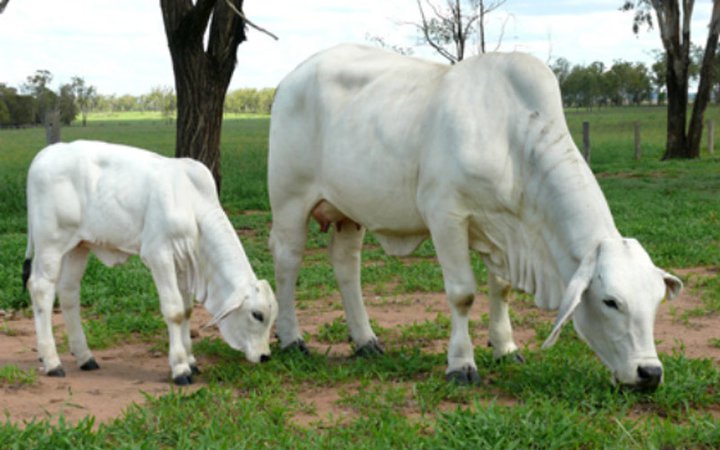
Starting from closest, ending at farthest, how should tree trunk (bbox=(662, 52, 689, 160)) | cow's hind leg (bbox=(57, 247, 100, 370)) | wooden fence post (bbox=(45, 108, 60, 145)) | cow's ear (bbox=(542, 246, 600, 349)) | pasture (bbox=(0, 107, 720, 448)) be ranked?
pasture (bbox=(0, 107, 720, 448)), cow's ear (bbox=(542, 246, 600, 349)), cow's hind leg (bbox=(57, 247, 100, 370)), wooden fence post (bbox=(45, 108, 60, 145)), tree trunk (bbox=(662, 52, 689, 160))

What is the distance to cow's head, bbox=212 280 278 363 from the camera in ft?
17.7

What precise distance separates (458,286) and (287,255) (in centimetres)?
156

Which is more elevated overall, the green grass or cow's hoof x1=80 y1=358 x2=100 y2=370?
the green grass

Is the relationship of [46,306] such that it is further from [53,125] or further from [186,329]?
[53,125]

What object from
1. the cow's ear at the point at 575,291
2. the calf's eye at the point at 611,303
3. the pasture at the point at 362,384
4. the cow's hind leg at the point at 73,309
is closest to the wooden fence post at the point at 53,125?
the pasture at the point at 362,384

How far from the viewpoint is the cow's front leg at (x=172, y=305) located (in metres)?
5.44

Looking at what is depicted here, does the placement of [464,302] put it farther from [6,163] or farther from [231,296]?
[6,163]

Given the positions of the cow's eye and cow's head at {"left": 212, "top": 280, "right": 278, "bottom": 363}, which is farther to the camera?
cow's head at {"left": 212, "top": 280, "right": 278, "bottom": 363}

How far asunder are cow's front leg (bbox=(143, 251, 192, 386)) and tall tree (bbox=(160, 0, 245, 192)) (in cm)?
700

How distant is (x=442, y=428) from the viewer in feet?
14.1

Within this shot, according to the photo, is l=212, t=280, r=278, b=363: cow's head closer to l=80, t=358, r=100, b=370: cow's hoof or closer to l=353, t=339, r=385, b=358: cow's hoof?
l=353, t=339, r=385, b=358: cow's hoof

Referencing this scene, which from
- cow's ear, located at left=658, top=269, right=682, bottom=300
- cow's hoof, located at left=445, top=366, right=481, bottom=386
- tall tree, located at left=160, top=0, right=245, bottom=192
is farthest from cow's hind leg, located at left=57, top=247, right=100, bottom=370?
tall tree, located at left=160, top=0, right=245, bottom=192

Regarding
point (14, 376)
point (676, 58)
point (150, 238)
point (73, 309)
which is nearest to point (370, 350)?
point (150, 238)

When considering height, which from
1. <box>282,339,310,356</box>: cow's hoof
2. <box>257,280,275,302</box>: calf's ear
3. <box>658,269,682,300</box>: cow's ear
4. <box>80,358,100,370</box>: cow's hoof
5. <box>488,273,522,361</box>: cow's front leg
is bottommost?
<box>80,358,100,370</box>: cow's hoof
